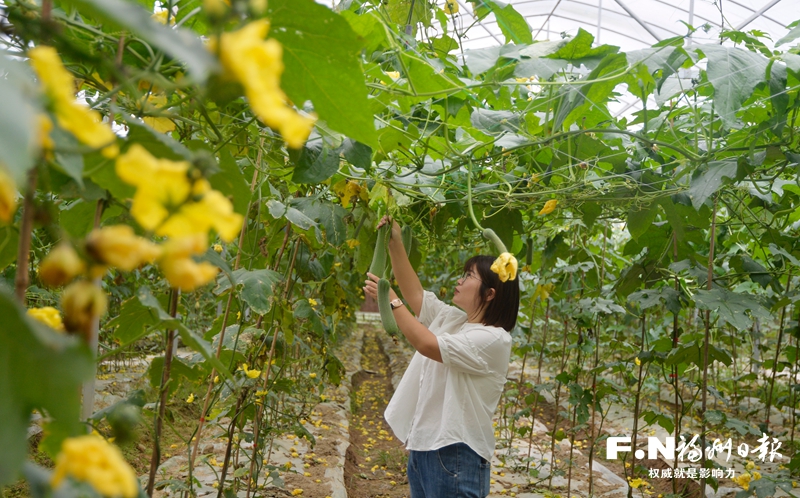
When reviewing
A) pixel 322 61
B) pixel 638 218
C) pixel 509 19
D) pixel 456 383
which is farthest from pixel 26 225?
pixel 638 218

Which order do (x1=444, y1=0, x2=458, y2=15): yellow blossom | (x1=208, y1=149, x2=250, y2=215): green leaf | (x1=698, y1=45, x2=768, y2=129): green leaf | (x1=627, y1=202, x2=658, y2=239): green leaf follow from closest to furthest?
(x1=208, y1=149, x2=250, y2=215): green leaf < (x1=698, y1=45, x2=768, y2=129): green leaf < (x1=444, y1=0, x2=458, y2=15): yellow blossom < (x1=627, y1=202, x2=658, y2=239): green leaf

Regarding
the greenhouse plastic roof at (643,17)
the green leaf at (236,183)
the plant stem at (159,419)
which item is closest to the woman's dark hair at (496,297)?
the plant stem at (159,419)

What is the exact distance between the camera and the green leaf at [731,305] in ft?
7.23

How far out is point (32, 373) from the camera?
40 cm

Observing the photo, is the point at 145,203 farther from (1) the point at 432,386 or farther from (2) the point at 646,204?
(2) the point at 646,204

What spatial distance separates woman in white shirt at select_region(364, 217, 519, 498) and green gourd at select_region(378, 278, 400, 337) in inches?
4.3

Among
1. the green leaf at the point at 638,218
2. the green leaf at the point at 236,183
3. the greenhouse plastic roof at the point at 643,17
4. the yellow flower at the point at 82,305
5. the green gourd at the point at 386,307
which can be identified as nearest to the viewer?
the yellow flower at the point at 82,305

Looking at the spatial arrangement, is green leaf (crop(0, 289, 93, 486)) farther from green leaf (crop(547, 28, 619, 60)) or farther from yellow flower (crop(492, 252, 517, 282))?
green leaf (crop(547, 28, 619, 60))

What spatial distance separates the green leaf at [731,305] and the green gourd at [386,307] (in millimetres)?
1157

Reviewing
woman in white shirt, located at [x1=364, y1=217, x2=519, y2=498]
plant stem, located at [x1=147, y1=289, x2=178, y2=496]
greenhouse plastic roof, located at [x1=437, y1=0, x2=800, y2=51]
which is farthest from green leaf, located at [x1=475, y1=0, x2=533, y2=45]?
greenhouse plastic roof, located at [x1=437, y1=0, x2=800, y2=51]

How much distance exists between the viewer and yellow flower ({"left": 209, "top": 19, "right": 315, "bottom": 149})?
1.12 feet

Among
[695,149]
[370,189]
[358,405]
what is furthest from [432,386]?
[358,405]

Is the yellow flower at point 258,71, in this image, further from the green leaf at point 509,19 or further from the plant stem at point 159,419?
the green leaf at point 509,19

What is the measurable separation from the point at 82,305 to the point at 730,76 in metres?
1.49
